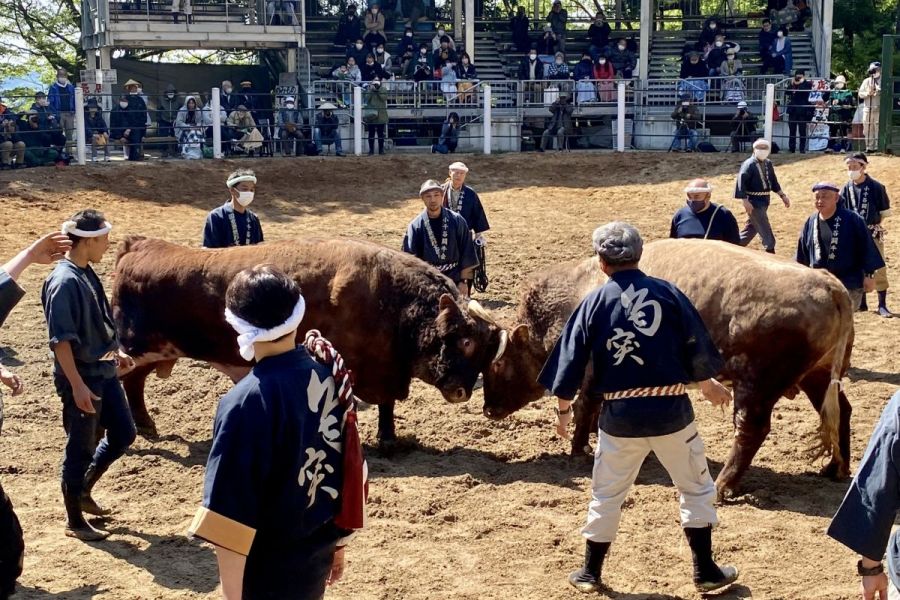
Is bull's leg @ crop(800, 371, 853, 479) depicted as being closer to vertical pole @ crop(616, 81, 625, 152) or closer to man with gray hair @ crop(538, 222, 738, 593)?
man with gray hair @ crop(538, 222, 738, 593)

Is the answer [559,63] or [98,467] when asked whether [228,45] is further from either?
[98,467]

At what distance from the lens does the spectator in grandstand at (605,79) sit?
24.0 m

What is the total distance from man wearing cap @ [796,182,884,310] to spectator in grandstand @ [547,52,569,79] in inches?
612

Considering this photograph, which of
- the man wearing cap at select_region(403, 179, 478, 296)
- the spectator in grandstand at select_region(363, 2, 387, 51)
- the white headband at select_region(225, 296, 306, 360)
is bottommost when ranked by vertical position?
the man wearing cap at select_region(403, 179, 478, 296)

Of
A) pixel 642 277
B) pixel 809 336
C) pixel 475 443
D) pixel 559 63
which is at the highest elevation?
pixel 559 63

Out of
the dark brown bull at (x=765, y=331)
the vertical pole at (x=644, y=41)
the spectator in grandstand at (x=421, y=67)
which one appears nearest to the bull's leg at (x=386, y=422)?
the dark brown bull at (x=765, y=331)

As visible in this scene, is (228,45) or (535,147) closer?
(535,147)

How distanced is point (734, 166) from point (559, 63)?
6408mm

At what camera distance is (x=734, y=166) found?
20422mm

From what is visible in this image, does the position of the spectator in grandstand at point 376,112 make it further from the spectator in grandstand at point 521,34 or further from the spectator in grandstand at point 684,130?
the spectator in grandstand at point 521,34

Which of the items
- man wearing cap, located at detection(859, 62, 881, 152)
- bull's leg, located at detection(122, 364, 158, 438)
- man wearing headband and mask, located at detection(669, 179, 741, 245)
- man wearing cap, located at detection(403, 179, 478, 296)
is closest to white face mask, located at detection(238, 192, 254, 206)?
bull's leg, located at detection(122, 364, 158, 438)

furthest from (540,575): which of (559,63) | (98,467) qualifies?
(559,63)

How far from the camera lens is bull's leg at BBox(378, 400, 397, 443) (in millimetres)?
8219

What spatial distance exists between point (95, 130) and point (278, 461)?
688 inches
